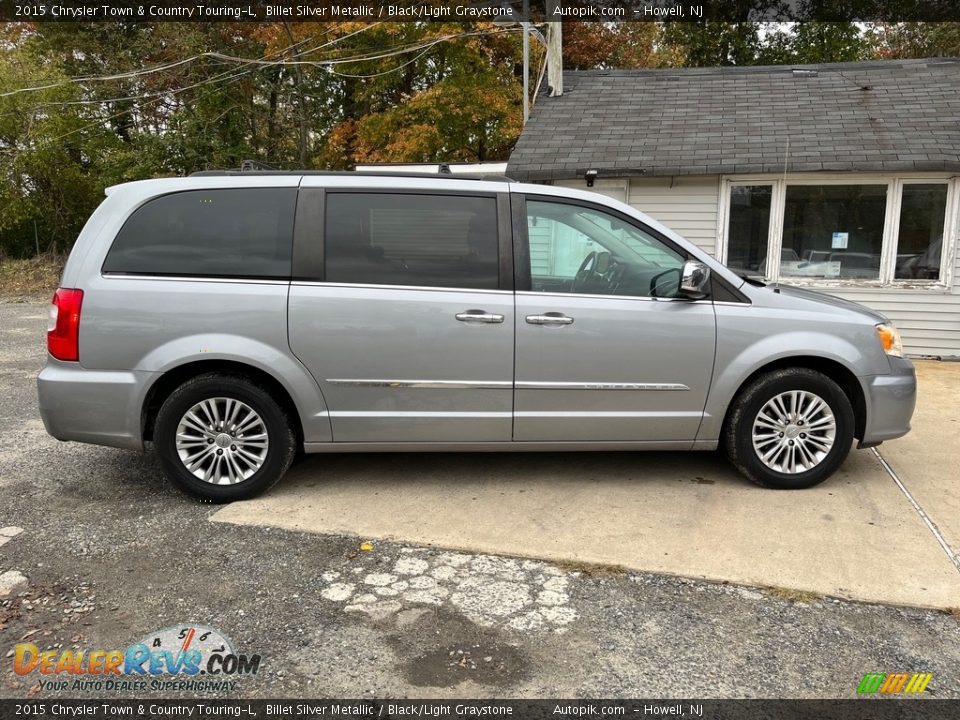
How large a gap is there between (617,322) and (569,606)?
1701mm

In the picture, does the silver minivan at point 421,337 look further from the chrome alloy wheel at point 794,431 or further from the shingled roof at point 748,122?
the shingled roof at point 748,122

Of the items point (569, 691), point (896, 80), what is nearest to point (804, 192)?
point (896, 80)

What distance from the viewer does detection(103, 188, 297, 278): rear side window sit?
404 cm

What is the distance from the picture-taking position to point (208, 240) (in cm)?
408

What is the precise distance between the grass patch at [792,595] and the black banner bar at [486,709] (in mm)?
666

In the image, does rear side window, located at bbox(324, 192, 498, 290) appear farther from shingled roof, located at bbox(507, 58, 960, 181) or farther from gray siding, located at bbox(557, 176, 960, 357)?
gray siding, located at bbox(557, 176, 960, 357)

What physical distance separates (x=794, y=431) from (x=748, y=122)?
660cm

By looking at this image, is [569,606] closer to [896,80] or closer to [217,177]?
[217,177]

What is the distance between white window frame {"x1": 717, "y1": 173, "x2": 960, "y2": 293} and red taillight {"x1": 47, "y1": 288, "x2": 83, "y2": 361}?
7.24 m

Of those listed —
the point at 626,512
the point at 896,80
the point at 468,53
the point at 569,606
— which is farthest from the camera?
the point at 468,53

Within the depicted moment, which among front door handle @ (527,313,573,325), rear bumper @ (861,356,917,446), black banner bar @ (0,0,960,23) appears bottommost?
rear bumper @ (861,356,917,446)

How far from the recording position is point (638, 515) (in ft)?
13.2

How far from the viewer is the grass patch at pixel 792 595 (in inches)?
124

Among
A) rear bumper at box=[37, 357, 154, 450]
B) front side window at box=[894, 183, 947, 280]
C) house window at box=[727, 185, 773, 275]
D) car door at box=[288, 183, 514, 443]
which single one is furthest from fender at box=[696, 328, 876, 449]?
front side window at box=[894, 183, 947, 280]
